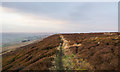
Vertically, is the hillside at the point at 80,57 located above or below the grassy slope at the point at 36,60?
above

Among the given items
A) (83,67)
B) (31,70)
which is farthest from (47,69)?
(83,67)

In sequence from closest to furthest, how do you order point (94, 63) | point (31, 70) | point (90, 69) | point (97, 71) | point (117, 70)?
point (117, 70) < point (97, 71) < point (90, 69) < point (94, 63) < point (31, 70)

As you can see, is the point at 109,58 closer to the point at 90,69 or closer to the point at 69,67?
the point at 90,69

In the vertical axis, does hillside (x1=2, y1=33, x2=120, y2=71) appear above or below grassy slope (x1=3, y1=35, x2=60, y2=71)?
above

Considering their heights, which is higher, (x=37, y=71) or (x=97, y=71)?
(x=97, y=71)

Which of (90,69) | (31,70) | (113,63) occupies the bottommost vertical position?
(31,70)

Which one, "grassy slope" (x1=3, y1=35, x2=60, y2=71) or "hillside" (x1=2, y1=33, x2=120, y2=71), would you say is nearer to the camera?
"hillside" (x1=2, y1=33, x2=120, y2=71)

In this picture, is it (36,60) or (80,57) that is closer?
(80,57)

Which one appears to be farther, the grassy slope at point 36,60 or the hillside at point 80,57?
the grassy slope at point 36,60

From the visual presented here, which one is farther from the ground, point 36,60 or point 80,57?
point 80,57

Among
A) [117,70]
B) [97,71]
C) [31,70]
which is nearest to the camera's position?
[117,70]

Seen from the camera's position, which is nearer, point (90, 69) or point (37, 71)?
point (90, 69)
